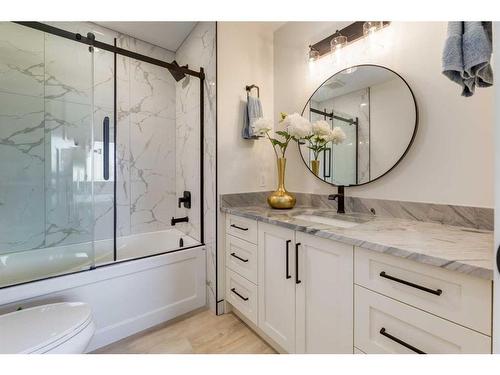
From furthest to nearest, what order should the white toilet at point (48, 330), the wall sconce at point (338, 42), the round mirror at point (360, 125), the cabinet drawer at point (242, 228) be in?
the wall sconce at point (338, 42) < the cabinet drawer at point (242, 228) < the round mirror at point (360, 125) < the white toilet at point (48, 330)

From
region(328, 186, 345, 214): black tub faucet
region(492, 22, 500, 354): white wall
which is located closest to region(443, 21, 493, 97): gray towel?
region(492, 22, 500, 354): white wall

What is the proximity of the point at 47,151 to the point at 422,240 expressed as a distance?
2671 millimetres

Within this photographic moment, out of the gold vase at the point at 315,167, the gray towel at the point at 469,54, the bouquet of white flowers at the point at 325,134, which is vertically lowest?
the gold vase at the point at 315,167

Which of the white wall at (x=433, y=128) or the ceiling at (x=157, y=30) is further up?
the ceiling at (x=157, y=30)

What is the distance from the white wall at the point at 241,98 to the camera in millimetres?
1846

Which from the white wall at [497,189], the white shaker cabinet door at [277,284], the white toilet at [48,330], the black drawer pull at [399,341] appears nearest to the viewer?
the white wall at [497,189]

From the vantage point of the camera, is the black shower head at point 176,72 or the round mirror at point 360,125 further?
the black shower head at point 176,72

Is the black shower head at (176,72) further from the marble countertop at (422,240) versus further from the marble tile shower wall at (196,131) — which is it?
the marble countertop at (422,240)

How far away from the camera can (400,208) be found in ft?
4.51

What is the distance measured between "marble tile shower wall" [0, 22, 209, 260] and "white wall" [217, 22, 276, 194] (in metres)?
0.21

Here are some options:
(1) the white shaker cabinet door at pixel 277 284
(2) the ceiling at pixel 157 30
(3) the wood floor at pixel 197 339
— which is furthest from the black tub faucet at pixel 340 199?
(2) the ceiling at pixel 157 30

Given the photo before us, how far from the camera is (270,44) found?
2.17m
